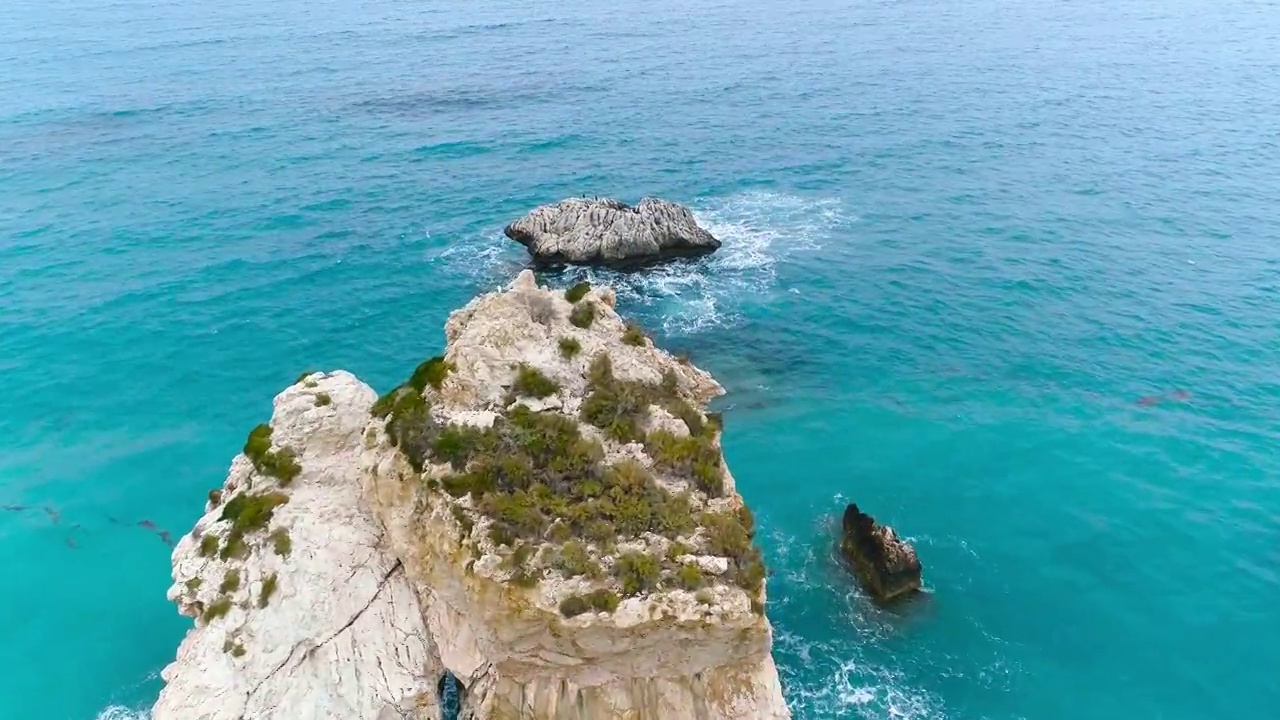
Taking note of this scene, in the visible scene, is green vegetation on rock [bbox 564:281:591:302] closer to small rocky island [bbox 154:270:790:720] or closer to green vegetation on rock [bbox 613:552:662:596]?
small rocky island [bbox 154:270:790:720]

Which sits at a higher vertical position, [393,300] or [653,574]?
[653,574]

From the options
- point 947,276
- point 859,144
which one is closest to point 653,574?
point 947,276

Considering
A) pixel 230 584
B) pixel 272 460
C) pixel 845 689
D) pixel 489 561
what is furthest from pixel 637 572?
pixel 272 460

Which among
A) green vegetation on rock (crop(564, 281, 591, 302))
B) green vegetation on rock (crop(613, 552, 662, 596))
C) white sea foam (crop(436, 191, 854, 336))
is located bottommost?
white sea foam (crop(436, 191, 854, 336))

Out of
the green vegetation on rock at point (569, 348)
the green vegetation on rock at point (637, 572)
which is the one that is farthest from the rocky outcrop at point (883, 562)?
the green vegetation on rock at point (637, 572)

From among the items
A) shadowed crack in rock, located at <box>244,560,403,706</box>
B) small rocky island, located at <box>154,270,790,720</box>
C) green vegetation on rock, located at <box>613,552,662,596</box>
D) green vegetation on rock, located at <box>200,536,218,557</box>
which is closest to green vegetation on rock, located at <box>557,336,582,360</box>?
small rocky island, located at <box>154,270,790,720</box>

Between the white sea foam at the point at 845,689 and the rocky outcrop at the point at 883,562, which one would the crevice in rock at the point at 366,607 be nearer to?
the white sea foam at the point at 845,689

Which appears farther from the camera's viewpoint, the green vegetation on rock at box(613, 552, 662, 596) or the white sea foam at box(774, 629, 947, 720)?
the white sea foam at box(774, 629, 947, 720)

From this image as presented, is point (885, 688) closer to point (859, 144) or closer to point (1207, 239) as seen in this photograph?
point (1207, 239)
